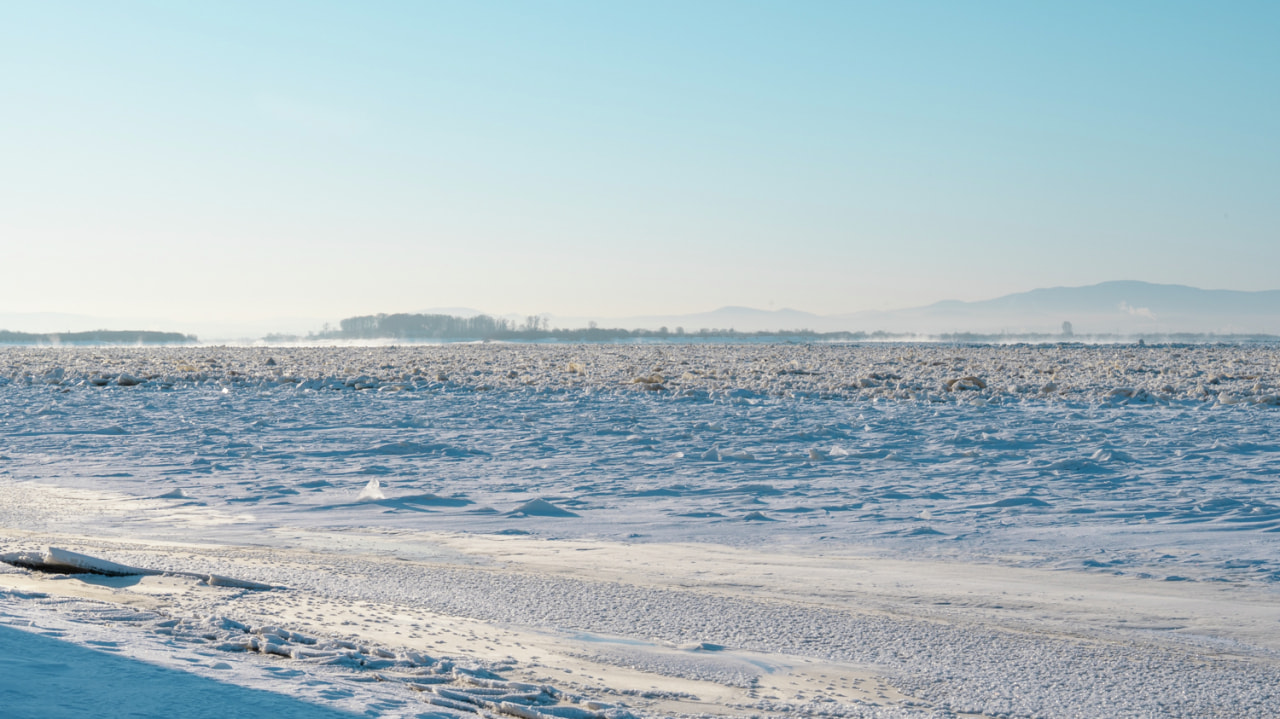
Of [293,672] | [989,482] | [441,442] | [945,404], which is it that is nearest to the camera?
[293,672]

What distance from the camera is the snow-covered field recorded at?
3918mm

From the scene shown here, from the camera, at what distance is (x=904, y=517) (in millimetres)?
7863

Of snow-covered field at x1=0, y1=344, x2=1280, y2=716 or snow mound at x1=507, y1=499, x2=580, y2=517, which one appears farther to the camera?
snow mound at x1=507, y1=499, x2=580, y2=517

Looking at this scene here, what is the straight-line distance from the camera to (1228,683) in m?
4.05

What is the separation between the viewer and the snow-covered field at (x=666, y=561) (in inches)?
154

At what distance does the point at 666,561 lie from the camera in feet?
21.0

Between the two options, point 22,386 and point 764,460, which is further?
point 22,386

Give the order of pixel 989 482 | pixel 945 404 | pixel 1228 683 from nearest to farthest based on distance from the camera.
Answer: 1. pixel 1228 683
2. pixel 989 482
3. pixel 945 404

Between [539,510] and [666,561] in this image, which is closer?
[666,561]

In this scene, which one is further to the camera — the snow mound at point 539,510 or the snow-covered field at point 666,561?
the snow mound at point 539,510

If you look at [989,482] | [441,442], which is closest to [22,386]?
[441,442]

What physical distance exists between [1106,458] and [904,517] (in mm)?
3732

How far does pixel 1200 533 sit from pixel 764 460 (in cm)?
458

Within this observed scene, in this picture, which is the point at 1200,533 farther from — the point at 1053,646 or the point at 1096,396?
the point at 1096,396
